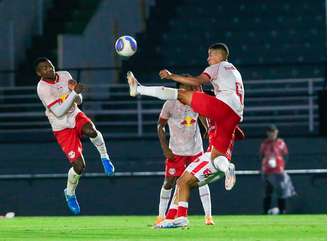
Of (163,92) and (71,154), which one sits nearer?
(163,92)

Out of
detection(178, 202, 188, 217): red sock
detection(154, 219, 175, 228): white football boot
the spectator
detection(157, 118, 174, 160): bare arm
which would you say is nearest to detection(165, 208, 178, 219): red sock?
detection(154, 219, 175, 228): white football boot

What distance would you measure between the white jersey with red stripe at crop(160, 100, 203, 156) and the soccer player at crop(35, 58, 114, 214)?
3.58 ft

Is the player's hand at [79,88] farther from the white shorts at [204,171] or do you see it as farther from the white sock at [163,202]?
the white shorts at [204,171]

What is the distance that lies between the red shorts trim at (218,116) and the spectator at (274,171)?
386 inches

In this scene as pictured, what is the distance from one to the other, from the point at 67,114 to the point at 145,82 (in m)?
11.1

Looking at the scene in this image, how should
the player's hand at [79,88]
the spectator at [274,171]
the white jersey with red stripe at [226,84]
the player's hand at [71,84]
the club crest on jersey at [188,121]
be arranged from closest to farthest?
the white jersey with red stripe at [226,84]
the player's hand at [79,88]
the player's hand at [71,84]
the club crest on jersey at [188,121]
the spectator at [274,171]

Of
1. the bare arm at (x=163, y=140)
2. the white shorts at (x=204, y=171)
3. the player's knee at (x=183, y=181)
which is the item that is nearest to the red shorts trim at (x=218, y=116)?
the white shorts at (x=204, y=171)

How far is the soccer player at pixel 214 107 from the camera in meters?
17.1

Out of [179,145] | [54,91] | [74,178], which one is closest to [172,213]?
[179,145]

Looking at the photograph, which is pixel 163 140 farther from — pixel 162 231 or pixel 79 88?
pixel 162 231

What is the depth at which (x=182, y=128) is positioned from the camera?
66.6ft

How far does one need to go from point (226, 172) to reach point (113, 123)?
12079mm

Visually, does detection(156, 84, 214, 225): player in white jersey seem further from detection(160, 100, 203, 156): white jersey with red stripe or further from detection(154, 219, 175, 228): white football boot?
detection(154, 219, 175, 228): white football boot

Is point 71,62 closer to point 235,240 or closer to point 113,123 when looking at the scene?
point 113,123
